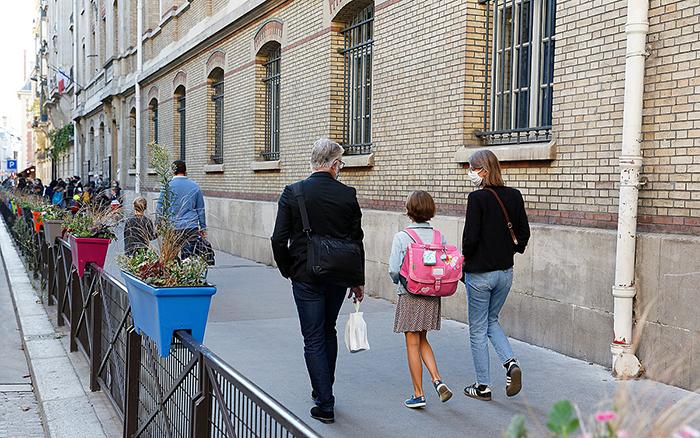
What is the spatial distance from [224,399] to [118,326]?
8.61 feet

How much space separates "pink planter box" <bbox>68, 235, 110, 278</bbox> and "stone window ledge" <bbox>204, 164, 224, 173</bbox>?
985 centimetres

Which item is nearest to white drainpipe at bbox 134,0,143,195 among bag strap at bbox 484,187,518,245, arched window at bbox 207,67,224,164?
arched window at bbox 207,67,224,164

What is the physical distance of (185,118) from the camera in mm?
20172

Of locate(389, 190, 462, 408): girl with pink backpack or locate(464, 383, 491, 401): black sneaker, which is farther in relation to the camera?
locate(464, 383, 491, 401): black sneaker

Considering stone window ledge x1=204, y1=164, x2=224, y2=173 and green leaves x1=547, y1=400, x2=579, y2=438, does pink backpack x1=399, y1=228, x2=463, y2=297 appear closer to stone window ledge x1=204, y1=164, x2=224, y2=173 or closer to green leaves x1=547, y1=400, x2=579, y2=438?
green leaves x1=547, y1=400, x2=579, y2=438

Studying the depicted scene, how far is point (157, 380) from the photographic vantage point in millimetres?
4227

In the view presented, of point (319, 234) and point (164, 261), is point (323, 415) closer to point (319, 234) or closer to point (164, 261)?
point (319, 234)

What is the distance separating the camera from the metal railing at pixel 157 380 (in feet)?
8.71

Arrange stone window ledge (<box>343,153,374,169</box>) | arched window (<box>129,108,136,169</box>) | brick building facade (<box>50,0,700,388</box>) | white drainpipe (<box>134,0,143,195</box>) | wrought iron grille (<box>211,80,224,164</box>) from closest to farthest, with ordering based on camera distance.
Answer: brick building facade (<box>50,0,700,388</box>), stone window ledge (<box>343,153,374,169</box>), wrought iron grille (<box>211,80,224,164</box>), white drainpipe (<box>134,0,143,195</box>), arched window (<box>129,108,136,169</box>)

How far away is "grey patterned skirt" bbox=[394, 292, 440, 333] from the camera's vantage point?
17.0 ft

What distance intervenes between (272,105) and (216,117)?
380 cm

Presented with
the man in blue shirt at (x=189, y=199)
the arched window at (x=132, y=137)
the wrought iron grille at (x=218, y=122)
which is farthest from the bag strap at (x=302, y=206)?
the arched window at (x=132, y=137)

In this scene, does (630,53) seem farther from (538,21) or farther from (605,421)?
(605,421)

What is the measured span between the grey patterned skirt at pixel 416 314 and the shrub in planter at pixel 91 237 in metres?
3.20
